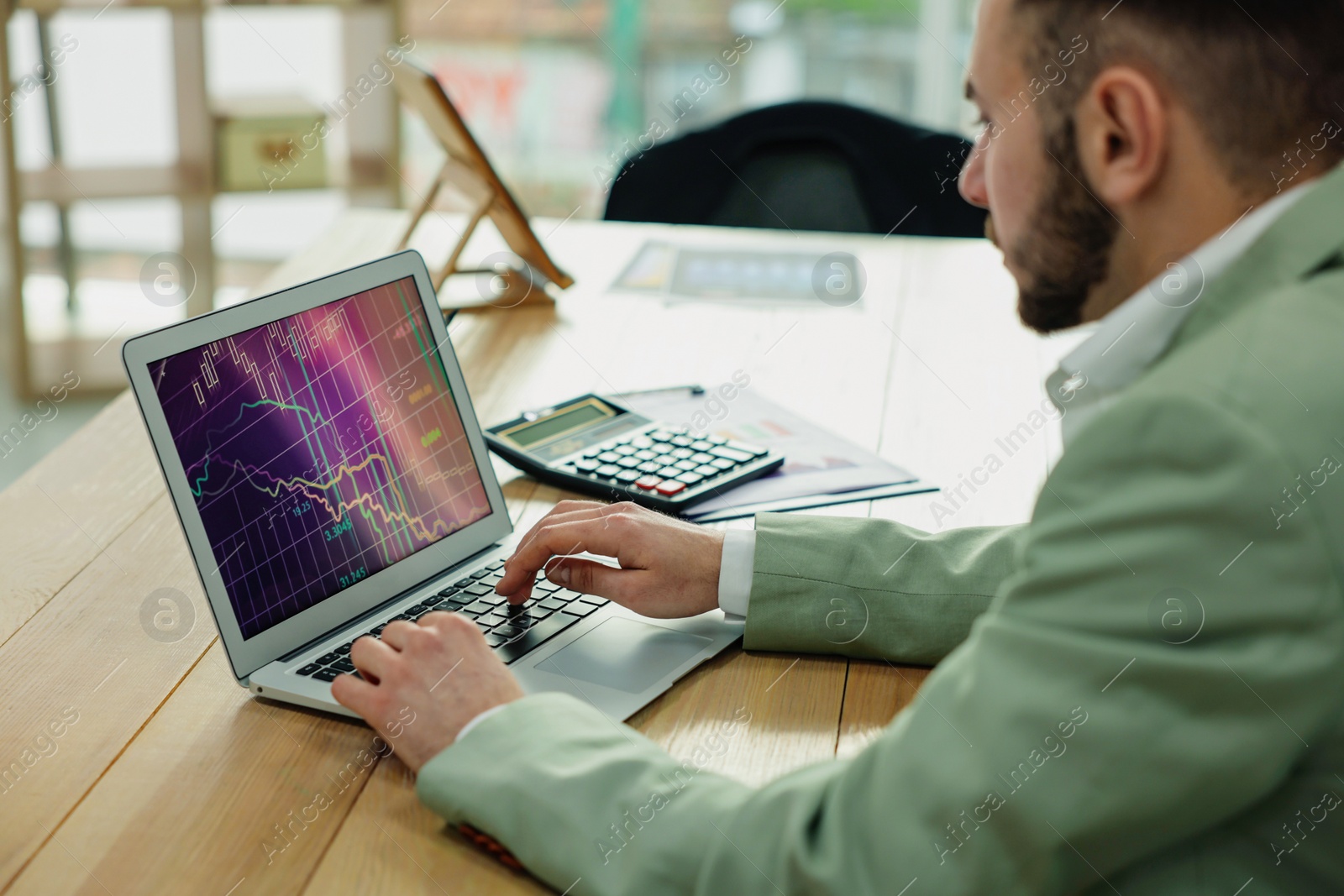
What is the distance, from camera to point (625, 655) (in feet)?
3.39

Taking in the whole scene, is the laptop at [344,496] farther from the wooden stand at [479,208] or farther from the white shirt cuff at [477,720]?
the wooden stand at [479,208]

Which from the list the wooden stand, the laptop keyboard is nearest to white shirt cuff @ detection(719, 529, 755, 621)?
the laptop keyboard

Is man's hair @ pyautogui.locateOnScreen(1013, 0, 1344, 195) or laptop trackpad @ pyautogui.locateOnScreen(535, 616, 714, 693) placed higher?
man's hair @ pyautogui.locateOnScreen(1013, 0, 1344, 195)

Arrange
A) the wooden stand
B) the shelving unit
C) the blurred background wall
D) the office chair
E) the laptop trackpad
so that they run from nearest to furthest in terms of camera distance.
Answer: the laptop trackpad < the wooden stand < the office chair < the shelving unit < the blurred background wall

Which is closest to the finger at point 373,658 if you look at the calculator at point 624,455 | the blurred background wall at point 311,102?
the calculator at point 624,455

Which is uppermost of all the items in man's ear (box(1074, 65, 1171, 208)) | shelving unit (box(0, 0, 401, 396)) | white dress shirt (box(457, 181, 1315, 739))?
man's ear (box(1074, 65, 1171, 208))

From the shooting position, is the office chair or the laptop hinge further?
the office chair

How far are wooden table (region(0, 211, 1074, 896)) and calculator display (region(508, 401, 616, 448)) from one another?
5 cm

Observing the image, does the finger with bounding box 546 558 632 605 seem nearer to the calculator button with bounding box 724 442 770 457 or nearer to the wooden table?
the wooden table

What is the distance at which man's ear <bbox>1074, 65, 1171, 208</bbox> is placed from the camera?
28.3 inches

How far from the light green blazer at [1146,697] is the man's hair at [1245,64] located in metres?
0.04

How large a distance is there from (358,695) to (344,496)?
21 cm

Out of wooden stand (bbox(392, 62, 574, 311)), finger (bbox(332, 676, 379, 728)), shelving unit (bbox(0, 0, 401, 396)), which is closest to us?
finger (bbox(332, 676, 379, 728))

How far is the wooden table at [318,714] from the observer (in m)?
0.81
